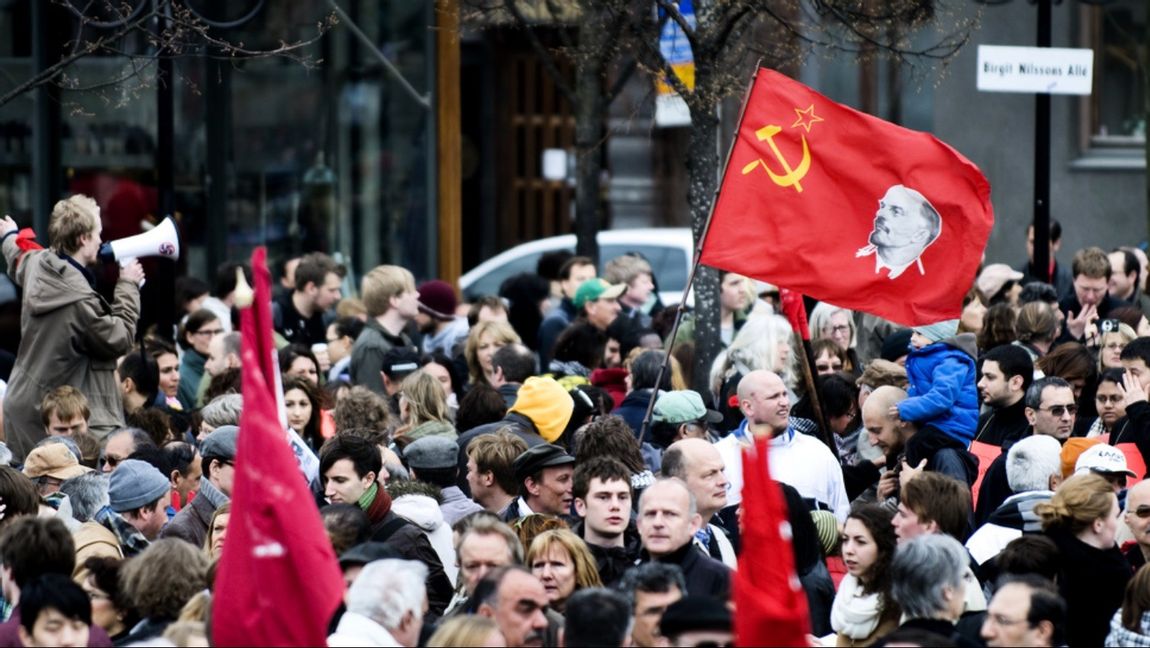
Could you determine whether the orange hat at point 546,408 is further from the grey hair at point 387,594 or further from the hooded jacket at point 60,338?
the grey hair at point 387,594

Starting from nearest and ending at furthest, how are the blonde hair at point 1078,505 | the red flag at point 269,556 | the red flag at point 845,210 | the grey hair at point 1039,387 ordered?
the red flag at point 269,556 < the blonde hair at point 1078,505 < the grey hair at point 1039,387 < the red flag at point 845,210

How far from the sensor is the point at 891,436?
10375mm

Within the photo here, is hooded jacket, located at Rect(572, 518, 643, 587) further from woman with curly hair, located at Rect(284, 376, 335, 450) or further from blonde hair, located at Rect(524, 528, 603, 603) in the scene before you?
woman with curly hair, located at Rect(284, 376, 335, 450)

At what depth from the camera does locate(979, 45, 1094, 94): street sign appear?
46.1ft

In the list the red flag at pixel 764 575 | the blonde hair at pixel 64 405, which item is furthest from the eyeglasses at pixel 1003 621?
the blonde hair at pixel 64 405

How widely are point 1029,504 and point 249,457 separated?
12.4 ft

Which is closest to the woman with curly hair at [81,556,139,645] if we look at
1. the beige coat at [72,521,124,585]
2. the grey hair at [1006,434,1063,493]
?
the beige coat at [72,521,124,585]

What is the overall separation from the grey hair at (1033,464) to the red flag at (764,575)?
2912mm

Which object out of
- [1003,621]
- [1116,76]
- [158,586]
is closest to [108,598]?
[158,586]

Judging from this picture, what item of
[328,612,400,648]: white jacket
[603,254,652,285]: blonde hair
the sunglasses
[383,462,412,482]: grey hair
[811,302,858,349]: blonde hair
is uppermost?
[603,254,652,285]: blonde hair

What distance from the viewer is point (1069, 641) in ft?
26.6

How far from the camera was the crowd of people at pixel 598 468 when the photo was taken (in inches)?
281

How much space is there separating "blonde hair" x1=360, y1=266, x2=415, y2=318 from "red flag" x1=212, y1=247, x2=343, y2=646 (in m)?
6.98

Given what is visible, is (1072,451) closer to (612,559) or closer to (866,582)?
(866,582)
